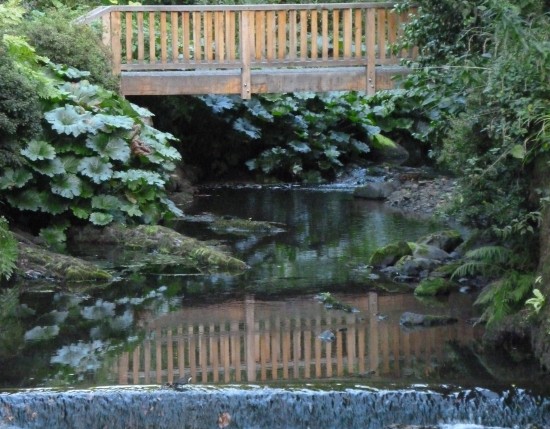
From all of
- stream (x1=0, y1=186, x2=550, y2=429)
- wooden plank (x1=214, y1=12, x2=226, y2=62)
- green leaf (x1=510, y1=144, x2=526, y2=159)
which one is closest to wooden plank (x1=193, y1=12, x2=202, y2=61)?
wooden plank (x1=214, y1=12, x2=226, y2=62)

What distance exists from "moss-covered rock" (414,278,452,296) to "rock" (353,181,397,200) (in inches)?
313

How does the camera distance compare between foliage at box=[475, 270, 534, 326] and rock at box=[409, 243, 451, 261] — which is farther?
rock at box=[409, 243, 451, 261]

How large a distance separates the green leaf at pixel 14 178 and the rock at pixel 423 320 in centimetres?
542

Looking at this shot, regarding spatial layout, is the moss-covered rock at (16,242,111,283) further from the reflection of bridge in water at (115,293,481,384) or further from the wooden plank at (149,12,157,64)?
the wooden plank at (149,12,157,64)

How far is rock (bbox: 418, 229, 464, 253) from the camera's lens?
535 inches

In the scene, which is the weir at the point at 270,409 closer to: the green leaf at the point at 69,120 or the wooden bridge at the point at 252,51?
the green leaf at the point at 69,120

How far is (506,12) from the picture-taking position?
8.23 m

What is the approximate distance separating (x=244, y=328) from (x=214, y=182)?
11.5 meters

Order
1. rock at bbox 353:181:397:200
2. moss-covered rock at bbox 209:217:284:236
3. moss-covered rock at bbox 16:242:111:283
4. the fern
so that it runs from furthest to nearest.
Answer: rock at bbox 353:181:397:200 → moss-covered rock at bbox 209:217:284:236 → moss-covered rock at bbox 16:242:111:283 → the fern

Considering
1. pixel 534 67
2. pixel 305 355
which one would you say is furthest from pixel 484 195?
pixel 305 355

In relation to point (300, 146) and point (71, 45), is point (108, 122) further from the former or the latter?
point (300, 146)

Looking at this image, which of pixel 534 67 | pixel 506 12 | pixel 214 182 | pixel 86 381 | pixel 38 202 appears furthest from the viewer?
pixel 214 182

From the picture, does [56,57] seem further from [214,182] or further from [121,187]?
[214,182]

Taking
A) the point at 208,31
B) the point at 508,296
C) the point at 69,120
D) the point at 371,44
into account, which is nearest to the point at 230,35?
the point at 208,31
